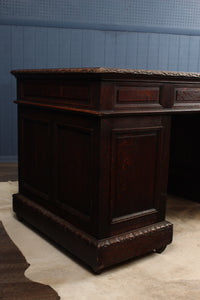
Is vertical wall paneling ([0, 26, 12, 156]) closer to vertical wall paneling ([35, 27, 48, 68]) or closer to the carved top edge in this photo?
vertical wall paneling ([35, 27, 48, 68])

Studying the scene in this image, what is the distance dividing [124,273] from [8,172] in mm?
2539

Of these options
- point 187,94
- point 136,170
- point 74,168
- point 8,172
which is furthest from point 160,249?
point 8,172

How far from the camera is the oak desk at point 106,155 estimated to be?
6.37 feet

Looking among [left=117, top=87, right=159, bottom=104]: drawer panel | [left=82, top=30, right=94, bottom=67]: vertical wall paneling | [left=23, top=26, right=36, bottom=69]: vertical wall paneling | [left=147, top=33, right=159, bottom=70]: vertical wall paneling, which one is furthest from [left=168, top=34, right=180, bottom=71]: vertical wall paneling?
[left=117, top=87, right=159, bottom=104]: drawer panel

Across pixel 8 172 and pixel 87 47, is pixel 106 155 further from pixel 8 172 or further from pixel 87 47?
pixel 87 47

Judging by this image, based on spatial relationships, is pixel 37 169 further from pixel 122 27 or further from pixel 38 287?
pixel 122 27

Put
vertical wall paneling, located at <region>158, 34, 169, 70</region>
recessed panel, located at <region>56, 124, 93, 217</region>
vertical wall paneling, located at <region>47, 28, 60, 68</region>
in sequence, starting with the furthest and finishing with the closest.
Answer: vertical wall paneling, located at <region>158, 34, 169, 70</region> → vertical wall paneling, located at <region>47, 28, 60, 68</region> → recessed panel, located at <region>56, 124, 93, 217</region>

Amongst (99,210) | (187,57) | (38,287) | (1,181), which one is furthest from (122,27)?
(38,287)

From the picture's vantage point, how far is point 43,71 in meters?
2.31

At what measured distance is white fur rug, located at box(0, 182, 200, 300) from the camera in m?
1.84

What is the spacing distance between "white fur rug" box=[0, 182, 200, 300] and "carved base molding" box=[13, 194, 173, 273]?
0.06 meters

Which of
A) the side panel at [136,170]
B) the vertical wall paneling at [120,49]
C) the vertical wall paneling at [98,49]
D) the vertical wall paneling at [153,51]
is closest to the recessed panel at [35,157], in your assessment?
the side panel at [136,170]

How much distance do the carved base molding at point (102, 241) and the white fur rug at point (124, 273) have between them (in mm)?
62

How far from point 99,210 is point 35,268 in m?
0.52
